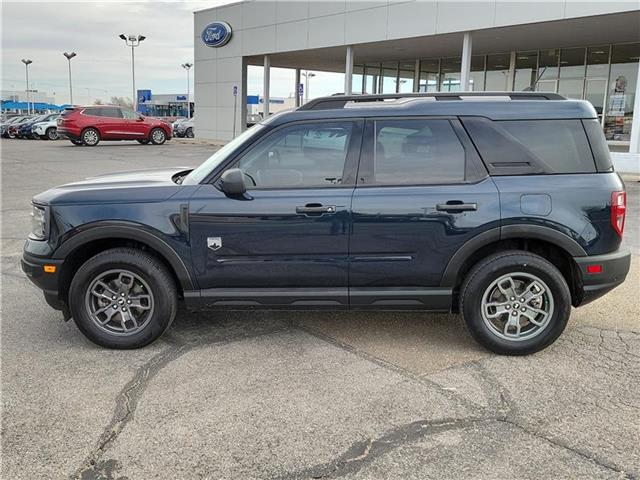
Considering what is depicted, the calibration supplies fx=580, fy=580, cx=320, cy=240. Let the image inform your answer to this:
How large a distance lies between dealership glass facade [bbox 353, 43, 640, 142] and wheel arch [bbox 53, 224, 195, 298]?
20406 mm

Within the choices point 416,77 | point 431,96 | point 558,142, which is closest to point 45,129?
point 416,77

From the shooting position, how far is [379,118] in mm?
4246

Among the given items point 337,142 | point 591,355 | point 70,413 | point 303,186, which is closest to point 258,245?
point 303,186

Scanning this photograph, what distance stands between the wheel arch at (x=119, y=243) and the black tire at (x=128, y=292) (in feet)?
0.28

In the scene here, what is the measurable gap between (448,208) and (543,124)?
0.94m

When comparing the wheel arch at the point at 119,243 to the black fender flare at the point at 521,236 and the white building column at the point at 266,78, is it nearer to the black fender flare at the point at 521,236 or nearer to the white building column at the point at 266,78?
the black fender flare at the point at 521,236

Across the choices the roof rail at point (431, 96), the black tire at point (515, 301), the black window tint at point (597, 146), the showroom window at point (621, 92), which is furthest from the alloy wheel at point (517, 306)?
the showroom window at point (621, 92)

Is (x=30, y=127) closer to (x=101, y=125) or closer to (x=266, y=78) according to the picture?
(x=101, y=125)

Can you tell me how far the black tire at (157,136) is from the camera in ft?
95.4

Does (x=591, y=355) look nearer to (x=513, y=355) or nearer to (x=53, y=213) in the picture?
(x=513, y=355)

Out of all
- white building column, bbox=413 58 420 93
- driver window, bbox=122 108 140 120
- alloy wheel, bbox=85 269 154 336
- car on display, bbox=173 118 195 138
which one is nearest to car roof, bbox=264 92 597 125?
alloy wheel, bbox=85 269 154 336

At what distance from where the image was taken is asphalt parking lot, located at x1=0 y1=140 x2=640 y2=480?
291 cm

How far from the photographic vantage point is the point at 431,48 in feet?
80.5

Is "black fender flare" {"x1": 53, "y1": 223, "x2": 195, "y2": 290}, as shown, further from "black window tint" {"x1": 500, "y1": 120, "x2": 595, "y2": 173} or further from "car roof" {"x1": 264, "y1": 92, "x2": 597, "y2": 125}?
"black window tint" {"x1": 500, "y1": 120, "x2": 595, "y2": 173}
